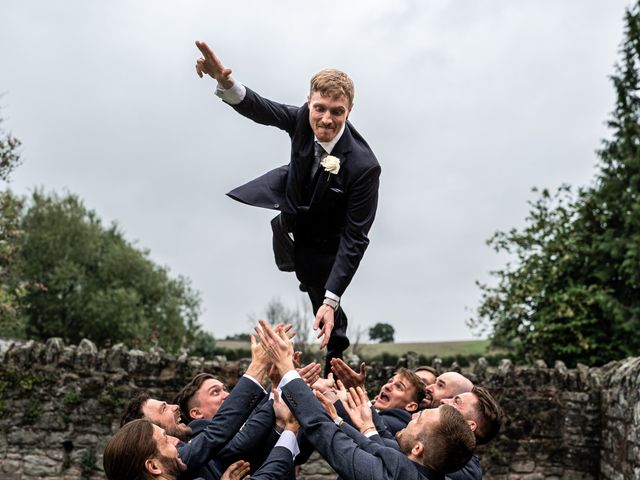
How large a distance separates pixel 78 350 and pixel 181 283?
28.7m

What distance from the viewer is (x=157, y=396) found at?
10.4 meters

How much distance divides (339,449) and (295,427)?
1.60 ft

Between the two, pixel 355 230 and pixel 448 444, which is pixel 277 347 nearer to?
pixel 355 230

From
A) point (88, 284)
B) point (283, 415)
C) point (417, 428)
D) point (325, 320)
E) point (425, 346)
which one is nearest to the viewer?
point (417, 428)

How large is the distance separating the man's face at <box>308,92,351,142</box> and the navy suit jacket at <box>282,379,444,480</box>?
4.63 ft

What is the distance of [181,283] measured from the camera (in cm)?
3900

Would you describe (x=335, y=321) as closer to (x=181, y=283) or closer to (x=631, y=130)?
(x=631, y=130)

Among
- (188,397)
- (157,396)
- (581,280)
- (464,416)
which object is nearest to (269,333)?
(188,397)

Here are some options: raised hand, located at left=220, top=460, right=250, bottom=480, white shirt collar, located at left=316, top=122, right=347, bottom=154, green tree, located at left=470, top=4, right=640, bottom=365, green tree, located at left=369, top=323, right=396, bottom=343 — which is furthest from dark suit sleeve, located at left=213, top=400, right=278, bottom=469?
green tree, located at left=369, top=323, right=396, bottom=343

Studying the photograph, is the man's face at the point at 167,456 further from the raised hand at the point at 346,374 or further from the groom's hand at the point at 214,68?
the groom's hand at the point at 214,68

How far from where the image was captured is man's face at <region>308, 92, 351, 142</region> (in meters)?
3.98

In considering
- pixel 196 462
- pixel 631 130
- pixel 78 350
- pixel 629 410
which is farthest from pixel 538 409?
pixel 631 130

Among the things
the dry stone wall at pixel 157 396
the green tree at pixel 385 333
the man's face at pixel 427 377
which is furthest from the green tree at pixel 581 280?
the green tree at pixel 385 333

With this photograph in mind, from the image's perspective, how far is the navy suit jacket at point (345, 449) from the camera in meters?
3.24
